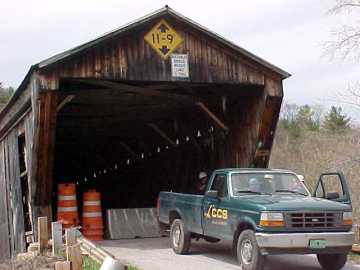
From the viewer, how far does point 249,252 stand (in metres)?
9.01

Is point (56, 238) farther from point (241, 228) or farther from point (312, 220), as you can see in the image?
point (312, 220)

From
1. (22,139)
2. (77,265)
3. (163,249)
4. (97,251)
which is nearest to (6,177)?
(22,139)

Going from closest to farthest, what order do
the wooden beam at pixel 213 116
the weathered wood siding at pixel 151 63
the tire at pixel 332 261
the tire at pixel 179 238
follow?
the tire at pixel 332 261
the tire at pixel 179 238
the weathered wood siding at pixel 151 63
the wooden beam at pixel 213 116

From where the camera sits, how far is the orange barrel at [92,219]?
1421 centimetres

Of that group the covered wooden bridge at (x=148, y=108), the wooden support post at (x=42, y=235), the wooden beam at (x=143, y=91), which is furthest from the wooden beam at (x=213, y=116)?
the wooden support post at (x=42, y=235)

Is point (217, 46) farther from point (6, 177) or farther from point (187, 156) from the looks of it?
point (6, 177)

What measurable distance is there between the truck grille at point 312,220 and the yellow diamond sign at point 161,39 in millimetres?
5440

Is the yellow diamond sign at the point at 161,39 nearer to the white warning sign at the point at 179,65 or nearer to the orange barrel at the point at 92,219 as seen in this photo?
the white warning sign at the point at 179,65

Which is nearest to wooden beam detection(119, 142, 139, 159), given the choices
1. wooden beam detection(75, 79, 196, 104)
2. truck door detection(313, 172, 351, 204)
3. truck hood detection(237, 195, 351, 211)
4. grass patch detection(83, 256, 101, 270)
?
wooden beam detection(75, 79, 196, 104)

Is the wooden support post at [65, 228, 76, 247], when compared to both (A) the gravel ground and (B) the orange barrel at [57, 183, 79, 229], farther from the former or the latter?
(B) the orange barrel at [57, 183, 79, 229]

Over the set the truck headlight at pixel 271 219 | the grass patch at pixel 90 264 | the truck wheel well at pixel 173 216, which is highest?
the truck headlight at pixel 271 219

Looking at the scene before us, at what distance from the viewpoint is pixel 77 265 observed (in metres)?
8.38

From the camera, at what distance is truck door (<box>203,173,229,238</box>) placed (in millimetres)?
9977

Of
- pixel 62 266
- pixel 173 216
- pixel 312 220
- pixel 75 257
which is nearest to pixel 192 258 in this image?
pixel 173 216
